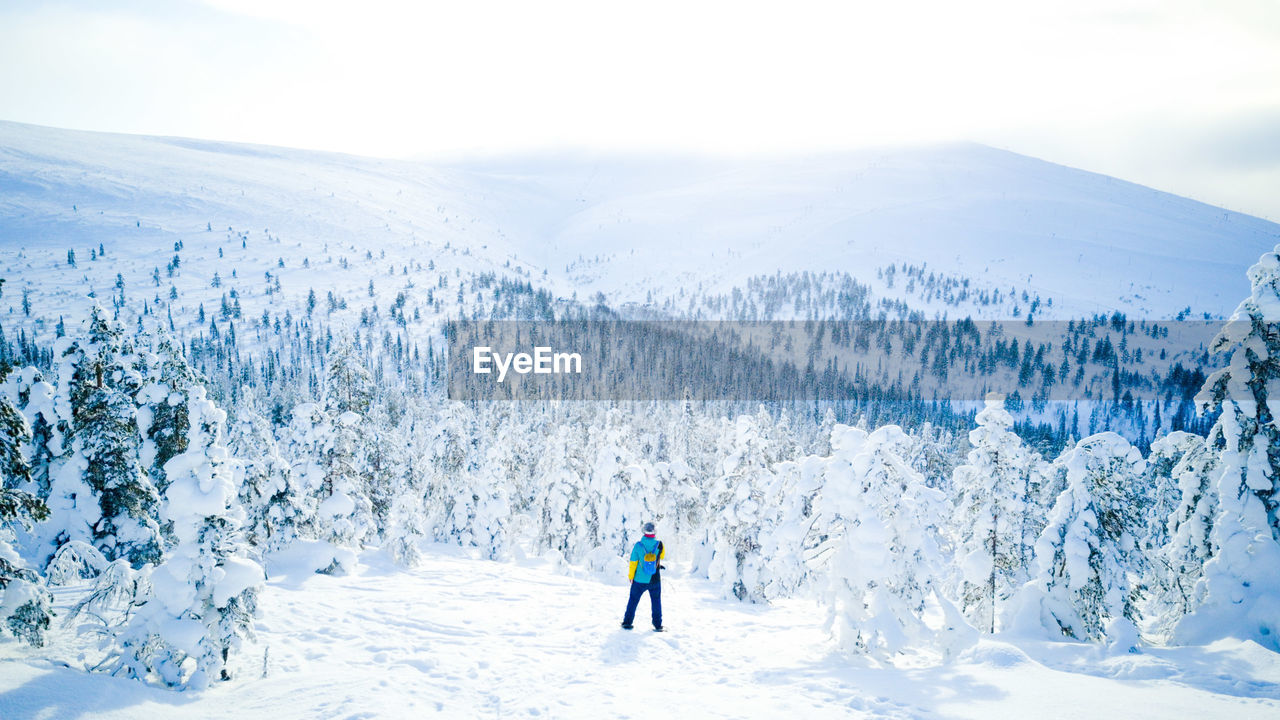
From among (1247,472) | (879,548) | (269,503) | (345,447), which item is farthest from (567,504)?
(1247,472)

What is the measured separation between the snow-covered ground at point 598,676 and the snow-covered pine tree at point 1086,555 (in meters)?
3.01

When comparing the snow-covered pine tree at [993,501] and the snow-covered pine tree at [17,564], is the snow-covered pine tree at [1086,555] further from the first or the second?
the snow-covered pine tree at [17,564]

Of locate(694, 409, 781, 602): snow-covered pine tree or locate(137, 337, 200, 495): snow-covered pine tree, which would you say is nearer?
locate(137, 337, 200, 495): snow-covered pine tree

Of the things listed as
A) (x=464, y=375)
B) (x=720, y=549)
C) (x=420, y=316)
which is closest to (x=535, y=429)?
(x=720, y=549)

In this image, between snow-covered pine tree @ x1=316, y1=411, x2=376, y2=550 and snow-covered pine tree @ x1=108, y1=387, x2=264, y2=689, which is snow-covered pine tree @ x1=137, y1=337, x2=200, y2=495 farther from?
snow-covered pine tree @ x1=108, y1=387, x2=264, y2=689

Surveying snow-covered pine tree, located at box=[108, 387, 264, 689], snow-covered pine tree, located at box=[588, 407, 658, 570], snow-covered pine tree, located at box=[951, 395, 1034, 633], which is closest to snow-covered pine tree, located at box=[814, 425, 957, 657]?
snow-covered pine tree, located at box=[951, 395, 1034, 633]

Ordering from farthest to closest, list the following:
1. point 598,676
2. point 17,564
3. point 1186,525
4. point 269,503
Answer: point 269,503 < point 1186,525 < point 598,676 < point 17,564

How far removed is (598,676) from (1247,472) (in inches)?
556

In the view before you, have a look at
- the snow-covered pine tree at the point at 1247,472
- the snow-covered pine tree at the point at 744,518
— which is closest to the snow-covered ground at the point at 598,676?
the snow-covered pine tree at the point at 1247,472

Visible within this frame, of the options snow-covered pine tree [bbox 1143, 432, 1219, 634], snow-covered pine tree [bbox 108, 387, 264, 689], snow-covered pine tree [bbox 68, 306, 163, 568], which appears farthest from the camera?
snow-covered pine tree [bbox 1143, 432, 1219, 634]

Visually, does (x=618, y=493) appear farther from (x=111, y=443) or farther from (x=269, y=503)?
(x=111, y=443)

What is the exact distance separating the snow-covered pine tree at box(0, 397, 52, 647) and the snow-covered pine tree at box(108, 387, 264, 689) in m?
1.09

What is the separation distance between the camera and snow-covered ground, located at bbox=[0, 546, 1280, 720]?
7652mm

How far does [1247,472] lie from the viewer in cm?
1252
